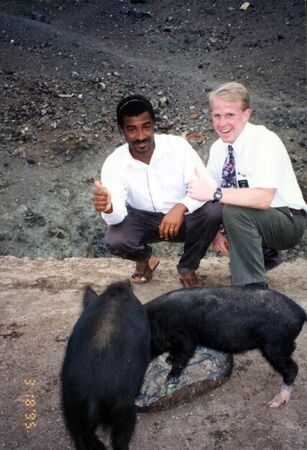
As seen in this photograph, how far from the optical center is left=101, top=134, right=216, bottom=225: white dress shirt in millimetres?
4609

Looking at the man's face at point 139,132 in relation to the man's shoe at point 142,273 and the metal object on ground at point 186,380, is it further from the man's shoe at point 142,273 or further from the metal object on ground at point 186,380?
the metal object on ground at point 186,380

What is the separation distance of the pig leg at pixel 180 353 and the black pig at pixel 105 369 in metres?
0.76

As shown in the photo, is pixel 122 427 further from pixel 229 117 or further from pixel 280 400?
pixel 229 117

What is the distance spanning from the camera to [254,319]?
3.37 metres

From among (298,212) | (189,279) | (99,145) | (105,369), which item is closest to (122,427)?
(105,369)

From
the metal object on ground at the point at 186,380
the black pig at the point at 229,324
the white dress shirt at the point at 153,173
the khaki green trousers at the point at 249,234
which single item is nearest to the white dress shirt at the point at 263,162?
the khaki green trousers at the point at 249,234

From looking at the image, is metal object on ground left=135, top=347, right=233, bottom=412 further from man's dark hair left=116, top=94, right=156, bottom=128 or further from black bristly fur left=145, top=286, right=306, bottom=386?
man's dark hair left=116, top=94, right=156, bottom=128

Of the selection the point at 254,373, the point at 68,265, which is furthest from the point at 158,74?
the point at 254,373

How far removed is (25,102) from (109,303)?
7.36 meters

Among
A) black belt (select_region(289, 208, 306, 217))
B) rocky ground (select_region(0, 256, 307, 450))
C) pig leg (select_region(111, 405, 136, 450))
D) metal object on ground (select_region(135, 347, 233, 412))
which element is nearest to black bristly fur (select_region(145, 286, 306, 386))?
metal object on ground (select_region(135, 347, 233, 412))

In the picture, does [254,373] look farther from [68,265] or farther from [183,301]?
[68,265]

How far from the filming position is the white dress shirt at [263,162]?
12.9ft

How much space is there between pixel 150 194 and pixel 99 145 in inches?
155

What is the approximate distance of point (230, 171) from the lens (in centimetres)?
433
